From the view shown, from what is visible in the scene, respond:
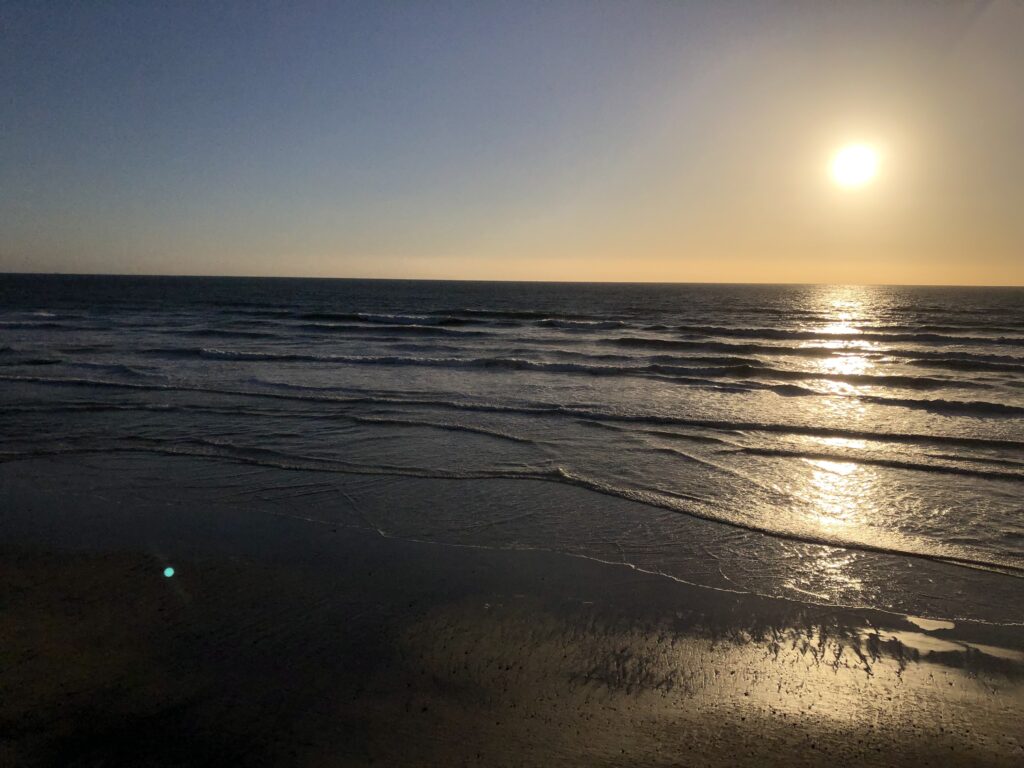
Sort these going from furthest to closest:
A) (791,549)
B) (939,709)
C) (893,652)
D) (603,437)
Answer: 1. (603,437)
2. (791,549)
3. (893,652)
4. (939,709)

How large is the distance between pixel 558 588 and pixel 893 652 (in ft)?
8.69

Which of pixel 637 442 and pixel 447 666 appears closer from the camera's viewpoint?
pixel 447 666

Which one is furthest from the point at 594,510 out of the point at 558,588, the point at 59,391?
the point at 59,391

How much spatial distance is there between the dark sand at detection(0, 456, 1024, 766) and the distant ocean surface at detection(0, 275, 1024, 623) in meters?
0.78

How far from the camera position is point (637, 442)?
11055 mm

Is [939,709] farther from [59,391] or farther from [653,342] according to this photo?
[653,342]

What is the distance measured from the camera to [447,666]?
419 centimetres

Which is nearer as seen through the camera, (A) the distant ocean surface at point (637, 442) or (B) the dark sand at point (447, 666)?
(B) the dark sand at point (447, 666)

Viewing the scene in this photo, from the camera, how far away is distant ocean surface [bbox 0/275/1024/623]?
6.33 meters

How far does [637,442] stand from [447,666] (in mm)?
7472

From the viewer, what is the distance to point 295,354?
24.3 meters

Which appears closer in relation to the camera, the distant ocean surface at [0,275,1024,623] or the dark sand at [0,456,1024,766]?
the dark sand at [0,456,1024,766]

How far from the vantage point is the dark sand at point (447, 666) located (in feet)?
11.3

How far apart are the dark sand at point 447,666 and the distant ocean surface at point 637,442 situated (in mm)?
782
